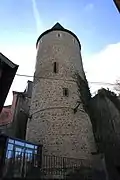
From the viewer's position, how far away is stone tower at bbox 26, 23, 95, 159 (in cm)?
1342

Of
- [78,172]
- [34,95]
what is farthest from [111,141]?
[34,95]

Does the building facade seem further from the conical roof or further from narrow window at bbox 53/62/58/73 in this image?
the conical roof

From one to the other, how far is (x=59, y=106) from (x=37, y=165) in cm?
427

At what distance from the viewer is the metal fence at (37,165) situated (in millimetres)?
10054

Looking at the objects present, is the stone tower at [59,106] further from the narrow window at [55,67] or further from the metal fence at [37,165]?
the metal fence at [37,165]

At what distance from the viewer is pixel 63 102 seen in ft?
48.9

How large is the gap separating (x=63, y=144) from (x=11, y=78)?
7330 mm

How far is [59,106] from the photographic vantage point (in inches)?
578

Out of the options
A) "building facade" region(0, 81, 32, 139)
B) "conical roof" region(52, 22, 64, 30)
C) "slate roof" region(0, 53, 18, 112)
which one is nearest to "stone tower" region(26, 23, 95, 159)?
"conical roof" region(52, 22, 64, 30)

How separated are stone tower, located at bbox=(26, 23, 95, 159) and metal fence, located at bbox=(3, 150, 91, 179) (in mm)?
516

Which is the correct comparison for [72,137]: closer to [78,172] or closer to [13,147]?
[78,172]

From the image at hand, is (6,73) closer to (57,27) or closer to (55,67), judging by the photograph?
(55,67)

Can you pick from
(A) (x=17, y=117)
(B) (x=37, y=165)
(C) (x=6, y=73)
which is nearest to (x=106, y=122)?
(B) (x=37, y=165)

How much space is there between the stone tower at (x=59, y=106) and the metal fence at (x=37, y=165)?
A: 0.52 m
